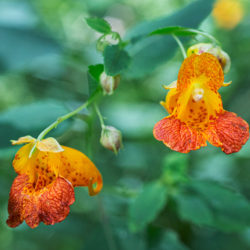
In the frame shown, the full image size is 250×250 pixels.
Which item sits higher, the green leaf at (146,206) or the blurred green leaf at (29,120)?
the blurred green leaf at (29,120)

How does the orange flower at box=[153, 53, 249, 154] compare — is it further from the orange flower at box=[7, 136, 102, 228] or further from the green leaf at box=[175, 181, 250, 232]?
the green leaf at box=[175, 181, 250, 232]

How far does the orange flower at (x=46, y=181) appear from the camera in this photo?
3.66ft

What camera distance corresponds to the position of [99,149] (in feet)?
9.30

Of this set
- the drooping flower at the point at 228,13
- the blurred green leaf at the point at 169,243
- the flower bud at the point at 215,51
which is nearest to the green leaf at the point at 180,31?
the flower bud at the point at 215,51

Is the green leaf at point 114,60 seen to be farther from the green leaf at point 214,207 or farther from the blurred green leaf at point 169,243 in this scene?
the blurred green leaf at point 169,243

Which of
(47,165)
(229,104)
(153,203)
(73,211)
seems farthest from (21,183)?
(229,104)

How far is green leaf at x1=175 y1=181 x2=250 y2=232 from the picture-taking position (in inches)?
64.6

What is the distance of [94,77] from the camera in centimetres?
131

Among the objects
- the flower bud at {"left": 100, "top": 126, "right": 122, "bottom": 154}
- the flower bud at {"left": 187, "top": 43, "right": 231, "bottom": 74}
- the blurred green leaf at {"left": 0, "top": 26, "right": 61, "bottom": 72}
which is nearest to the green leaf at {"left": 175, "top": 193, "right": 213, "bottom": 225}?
the flower bud at {"left": 100, "top": 126, "right": 122, "bottom": 154}

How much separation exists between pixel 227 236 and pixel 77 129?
1.25 m

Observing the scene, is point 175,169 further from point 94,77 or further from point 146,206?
point 94,77

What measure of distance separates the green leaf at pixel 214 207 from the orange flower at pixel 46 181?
2.20ft

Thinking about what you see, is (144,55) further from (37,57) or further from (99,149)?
(99,149)

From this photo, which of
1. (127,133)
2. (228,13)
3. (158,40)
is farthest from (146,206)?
(228,13)
